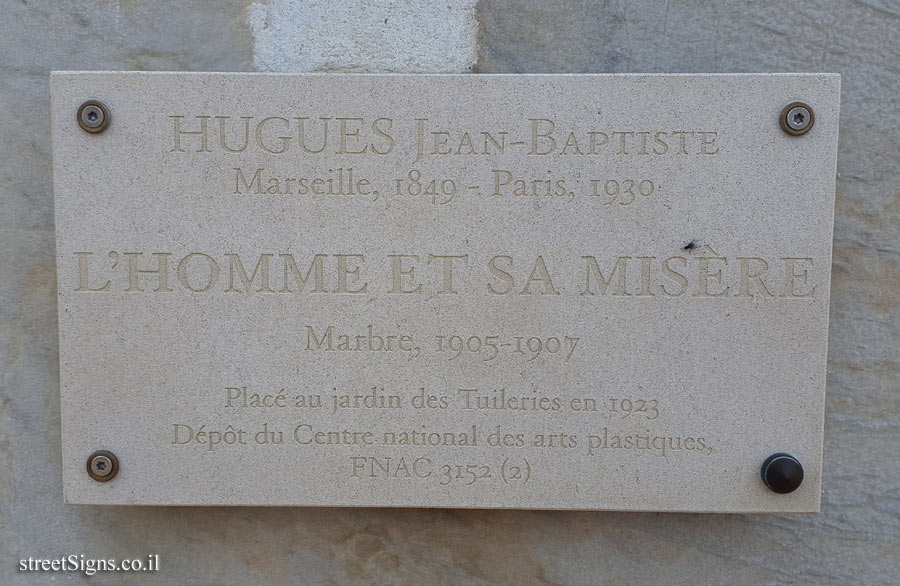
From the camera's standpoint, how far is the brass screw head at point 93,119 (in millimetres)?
1677

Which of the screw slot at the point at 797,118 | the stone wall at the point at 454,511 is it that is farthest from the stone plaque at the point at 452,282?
the stone wall at the point at 454,511

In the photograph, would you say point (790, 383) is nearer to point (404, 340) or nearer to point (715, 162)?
point (715, 162)

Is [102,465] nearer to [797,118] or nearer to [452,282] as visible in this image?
[452,282]

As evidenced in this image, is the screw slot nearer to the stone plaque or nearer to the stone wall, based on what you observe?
the stone plaque

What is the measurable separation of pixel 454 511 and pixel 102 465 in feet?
2.93

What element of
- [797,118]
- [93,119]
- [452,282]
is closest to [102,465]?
[93,119]

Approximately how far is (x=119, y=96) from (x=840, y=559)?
7.10 feet

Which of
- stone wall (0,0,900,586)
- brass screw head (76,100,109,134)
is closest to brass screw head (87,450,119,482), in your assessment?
stone wall (0,0,900,586)

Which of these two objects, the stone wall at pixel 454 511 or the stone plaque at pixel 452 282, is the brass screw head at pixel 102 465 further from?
the stone wall at pixel 454 511

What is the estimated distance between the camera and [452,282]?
170 cm

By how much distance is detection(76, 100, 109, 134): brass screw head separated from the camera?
1.68 m

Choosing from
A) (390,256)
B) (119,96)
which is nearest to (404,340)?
(390,256)

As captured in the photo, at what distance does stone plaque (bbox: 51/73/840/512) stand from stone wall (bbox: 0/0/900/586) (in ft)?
0.55

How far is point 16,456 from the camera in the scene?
6.13 feet
